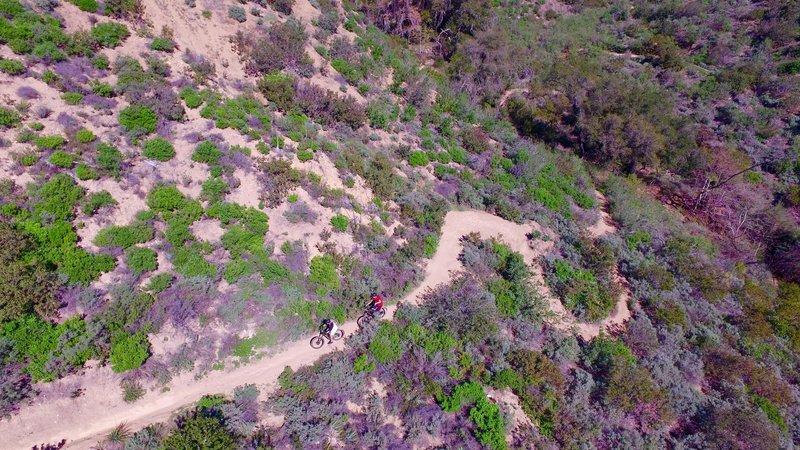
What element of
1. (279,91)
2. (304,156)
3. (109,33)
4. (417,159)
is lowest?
(304,156)

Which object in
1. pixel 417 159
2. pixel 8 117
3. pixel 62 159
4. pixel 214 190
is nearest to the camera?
pixel 62 159

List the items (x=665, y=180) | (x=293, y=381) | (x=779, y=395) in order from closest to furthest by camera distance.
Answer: (x=293, y=381)
(x=779, y=395)
(x=665, y=180)

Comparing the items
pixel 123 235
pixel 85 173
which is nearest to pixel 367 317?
pixel 123 235

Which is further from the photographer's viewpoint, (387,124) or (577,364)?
(387,124)

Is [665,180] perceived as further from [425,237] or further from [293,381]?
[293,381]

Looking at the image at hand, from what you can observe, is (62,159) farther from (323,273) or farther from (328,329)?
(328,329)

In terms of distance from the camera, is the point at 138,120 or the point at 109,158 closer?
the point at 109,158

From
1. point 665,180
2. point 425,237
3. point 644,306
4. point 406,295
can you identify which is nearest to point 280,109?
point 425,237
